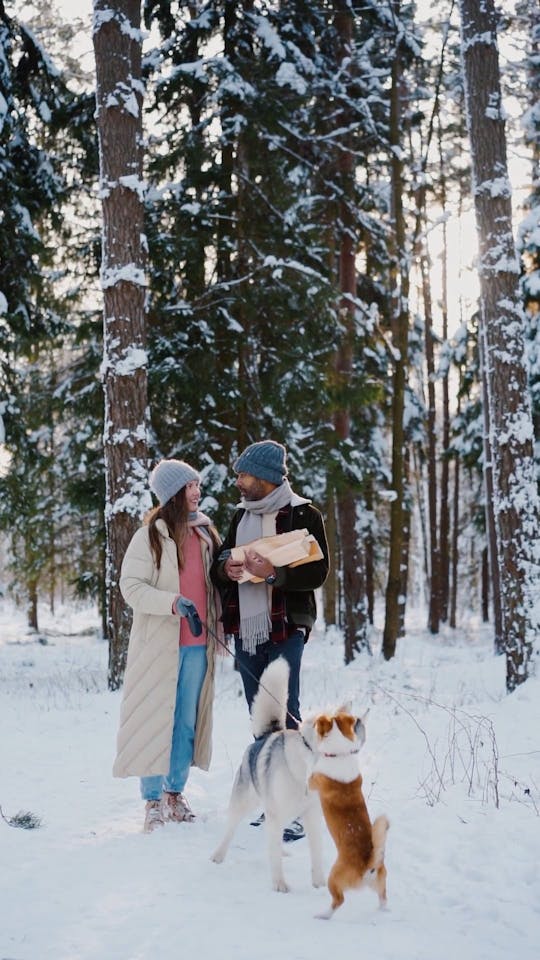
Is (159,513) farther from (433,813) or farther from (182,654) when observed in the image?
(433,813)

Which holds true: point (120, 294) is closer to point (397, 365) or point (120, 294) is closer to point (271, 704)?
point (271, 704)

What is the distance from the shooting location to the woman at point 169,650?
183 inches

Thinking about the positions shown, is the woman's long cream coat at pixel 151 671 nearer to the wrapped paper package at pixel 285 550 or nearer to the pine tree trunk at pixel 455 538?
the wrapped paper package at pixel 285 550

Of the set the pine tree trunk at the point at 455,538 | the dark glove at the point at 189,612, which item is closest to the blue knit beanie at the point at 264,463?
the dark glove at the point at 189,612

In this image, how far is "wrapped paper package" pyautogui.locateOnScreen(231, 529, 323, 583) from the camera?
4.51m

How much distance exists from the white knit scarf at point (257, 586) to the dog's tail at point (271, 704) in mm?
490

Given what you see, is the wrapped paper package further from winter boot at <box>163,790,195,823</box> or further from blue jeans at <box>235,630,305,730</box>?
winter boot at <box>163,790,195,823</box>

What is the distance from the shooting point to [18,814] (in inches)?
193

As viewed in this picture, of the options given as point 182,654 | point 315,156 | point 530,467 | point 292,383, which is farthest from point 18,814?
point 315,156

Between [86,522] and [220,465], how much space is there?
7.06 meters

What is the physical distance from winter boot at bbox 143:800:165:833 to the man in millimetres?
935

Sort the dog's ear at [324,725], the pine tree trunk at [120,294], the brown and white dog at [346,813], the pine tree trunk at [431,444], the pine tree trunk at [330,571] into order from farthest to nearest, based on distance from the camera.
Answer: the pine tree trunk at [431,444] < the pine tree trunk at [330,571] < the pine tree trunk at [120,294] < the dog's ear at [324,725] < the brown and white dog at [346,813]

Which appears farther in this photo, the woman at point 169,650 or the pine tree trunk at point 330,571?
the pine tree trunk at point 330,571

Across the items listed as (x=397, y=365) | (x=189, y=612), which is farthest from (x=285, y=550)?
(x=397, y=365)
